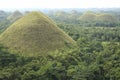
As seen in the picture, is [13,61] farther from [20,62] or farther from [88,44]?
[88,44]

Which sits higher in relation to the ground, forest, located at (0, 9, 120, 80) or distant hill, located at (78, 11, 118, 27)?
distant hill, located at (78, 11, 118, 27)

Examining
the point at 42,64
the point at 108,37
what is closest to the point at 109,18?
the point at 108,37

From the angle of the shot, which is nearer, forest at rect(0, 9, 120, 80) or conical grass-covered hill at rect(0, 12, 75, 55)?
forest at rect(0, 9, 120, 80)

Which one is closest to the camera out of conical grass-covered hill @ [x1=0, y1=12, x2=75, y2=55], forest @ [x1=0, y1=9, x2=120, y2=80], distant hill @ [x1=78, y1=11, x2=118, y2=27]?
forest @ [x1=0, y1=9, x2=120, y2=80]

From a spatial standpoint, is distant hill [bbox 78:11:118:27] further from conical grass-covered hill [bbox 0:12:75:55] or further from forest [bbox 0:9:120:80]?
forest [bbox 0:9:120:80]

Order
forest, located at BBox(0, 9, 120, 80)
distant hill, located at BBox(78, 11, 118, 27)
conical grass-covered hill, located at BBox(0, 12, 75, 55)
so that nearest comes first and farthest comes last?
forest, located at BBox(0, 9, 120, 80)
conical grass-covered hill, located at BBox(0, 12, 75, 55)
distant hill, located at BBox(78, 11, 118, 27)

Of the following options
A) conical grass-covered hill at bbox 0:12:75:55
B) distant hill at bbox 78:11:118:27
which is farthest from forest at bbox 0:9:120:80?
distant hill at bbox 78:11:118:27

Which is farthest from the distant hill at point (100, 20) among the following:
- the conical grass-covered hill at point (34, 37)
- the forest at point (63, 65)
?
the forest at point (63, 65)

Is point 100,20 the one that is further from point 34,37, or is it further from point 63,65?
point 63,65

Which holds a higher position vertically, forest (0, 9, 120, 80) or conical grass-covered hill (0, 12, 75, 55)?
conical grass-covered hill (0, 12, 75, 55)

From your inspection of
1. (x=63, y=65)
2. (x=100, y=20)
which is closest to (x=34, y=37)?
(x=63, y=65)
